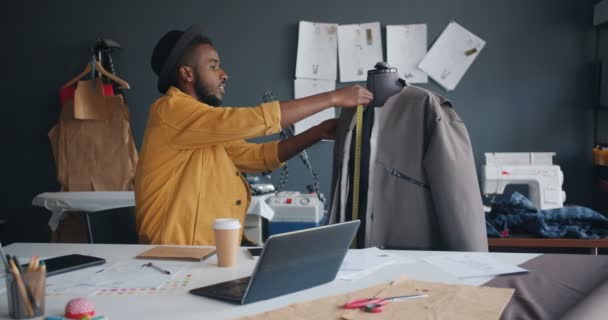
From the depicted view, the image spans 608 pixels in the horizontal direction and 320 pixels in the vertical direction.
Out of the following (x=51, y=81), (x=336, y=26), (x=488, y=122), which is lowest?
(x=488, y=122)

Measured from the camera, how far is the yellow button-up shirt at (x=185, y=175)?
2.02m

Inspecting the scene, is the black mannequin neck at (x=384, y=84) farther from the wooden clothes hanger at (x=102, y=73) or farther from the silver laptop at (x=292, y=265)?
the wooden clothes hanger at (x=102, y=73)

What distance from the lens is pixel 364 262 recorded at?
144 centimetres

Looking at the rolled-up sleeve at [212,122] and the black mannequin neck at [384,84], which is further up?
the black mannequin neck at [384,84]

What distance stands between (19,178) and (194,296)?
374 cm

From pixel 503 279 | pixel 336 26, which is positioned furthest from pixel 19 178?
pixel 503 279

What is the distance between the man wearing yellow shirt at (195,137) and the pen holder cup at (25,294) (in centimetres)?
95

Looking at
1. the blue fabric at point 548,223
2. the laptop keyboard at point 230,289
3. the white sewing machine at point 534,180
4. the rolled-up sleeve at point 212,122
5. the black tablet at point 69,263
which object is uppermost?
the rolled-up sleeve at point 212,122

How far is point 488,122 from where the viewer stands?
3984 millimetres

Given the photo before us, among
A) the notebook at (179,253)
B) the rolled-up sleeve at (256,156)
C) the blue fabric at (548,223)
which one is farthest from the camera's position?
the blue fabric at (548,223)

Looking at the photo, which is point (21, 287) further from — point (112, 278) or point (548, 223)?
point (548, 223)

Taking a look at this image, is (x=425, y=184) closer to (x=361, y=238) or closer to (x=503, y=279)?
(x=361, y=238)

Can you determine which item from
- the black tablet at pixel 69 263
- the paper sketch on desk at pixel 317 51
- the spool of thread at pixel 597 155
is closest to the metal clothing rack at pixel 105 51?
the paper sketch on desk at pixel 317 51

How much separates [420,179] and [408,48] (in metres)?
2.32
